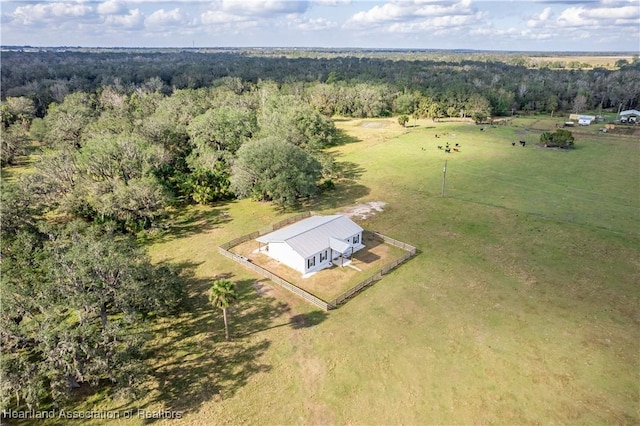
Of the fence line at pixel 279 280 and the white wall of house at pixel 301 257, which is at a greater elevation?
the white wall of house at pixel 301 257

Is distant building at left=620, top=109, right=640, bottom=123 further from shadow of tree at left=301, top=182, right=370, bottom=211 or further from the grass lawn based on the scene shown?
the grass lawn

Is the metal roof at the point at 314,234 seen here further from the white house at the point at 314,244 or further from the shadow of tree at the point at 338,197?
the shadow of tree at the point at 338,197

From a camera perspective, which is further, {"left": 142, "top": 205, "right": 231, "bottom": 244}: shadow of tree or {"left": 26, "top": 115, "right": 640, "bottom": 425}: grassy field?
{"left": 142, "top": 205, "right": 231, "bottom": 244}: shadow of tree

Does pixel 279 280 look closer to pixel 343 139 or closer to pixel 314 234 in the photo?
pixel 314 234

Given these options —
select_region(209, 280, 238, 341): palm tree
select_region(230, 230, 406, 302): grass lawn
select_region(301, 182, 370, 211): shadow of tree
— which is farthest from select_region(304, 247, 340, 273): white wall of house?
select_region(301, 182, 370, 211): shadow of tree

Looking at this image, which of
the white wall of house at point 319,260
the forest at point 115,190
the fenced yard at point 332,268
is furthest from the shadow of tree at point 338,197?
the white wall of house at point 319,260

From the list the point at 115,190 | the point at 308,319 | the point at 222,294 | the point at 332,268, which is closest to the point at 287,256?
the point at 332,268

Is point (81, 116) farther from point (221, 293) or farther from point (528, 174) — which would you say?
point (528, 174)
